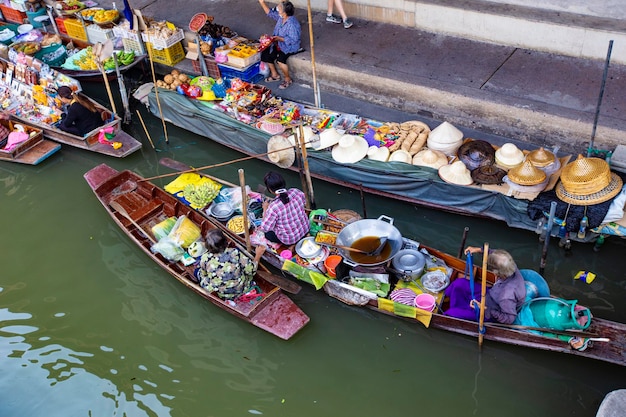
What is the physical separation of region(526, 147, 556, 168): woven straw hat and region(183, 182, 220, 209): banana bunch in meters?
4.38

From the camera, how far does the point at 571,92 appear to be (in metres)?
9.01

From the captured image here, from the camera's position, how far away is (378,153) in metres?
8.60

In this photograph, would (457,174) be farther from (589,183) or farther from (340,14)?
(340,14)

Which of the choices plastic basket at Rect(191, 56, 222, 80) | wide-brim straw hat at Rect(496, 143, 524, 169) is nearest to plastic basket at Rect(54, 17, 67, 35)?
plastic basket at Rect(191, 56, 222, 80)

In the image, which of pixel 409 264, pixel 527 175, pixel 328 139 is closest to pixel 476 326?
pixel 409 264

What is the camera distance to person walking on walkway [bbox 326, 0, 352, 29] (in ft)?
36.5

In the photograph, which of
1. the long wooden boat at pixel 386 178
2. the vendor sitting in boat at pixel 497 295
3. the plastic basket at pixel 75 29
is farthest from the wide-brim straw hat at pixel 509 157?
the plastic basket at pixel 75 29

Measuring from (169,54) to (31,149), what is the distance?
3.07 m

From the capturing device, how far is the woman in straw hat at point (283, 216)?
7430 mm

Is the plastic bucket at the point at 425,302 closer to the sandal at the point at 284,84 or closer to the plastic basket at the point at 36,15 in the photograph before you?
the sandal at the point at 284,84

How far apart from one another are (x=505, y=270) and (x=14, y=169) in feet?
27.9

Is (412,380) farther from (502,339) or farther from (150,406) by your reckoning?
(150,406)

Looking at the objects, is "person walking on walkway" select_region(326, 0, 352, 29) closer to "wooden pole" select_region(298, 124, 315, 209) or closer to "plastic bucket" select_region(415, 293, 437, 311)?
"wooden pole" select_region(298, 124, 315, 209)

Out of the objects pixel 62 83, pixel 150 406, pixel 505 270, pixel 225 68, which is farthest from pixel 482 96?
pixel 62 83
